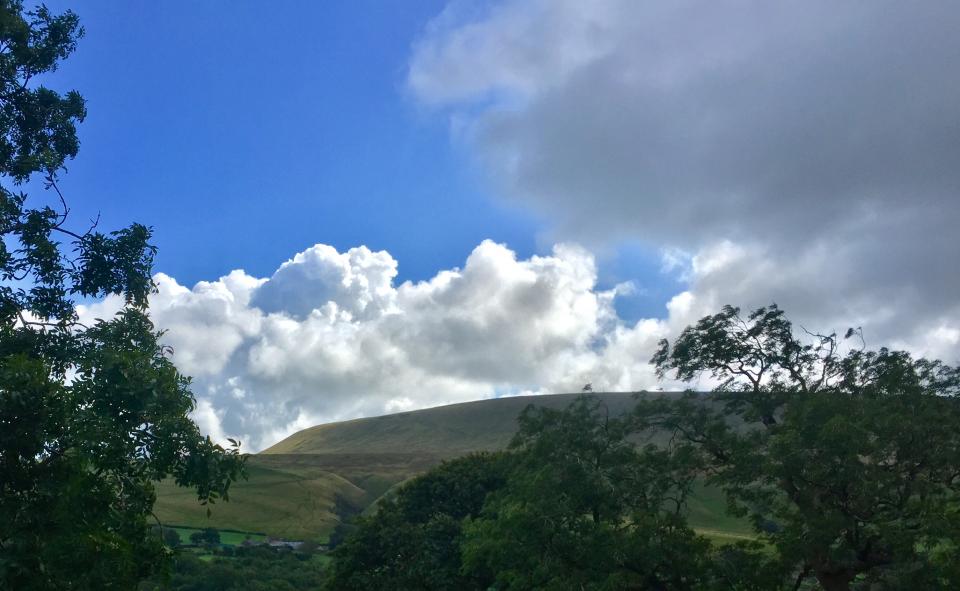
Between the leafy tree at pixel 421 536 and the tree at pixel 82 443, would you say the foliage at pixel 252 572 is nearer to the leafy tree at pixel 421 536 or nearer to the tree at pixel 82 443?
the leafy tree at pixel 421 536

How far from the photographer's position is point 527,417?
31.2m

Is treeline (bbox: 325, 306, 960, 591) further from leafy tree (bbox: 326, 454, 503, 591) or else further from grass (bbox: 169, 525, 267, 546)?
grass (bbox: 169, 525, 267, 546)

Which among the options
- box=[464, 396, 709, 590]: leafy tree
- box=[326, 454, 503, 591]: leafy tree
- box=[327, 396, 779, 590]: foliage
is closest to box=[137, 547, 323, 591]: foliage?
box=[326, 454, 503, 591]: leafy tree

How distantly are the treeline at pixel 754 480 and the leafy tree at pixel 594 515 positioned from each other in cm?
6

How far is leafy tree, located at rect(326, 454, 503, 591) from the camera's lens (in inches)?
1563

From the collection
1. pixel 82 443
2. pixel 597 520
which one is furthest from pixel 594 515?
pixel 82 443

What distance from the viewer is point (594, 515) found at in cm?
2781

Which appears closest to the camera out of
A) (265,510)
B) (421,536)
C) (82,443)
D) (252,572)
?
(82,443)

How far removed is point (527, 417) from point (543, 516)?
5658 millimetres

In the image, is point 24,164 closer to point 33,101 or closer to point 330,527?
point 33,101

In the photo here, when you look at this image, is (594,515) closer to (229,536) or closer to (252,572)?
(252,572)

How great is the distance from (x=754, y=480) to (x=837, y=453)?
3.34 metres

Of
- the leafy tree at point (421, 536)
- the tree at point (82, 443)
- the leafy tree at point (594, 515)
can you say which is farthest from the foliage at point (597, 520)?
the tree at point (82, 443)

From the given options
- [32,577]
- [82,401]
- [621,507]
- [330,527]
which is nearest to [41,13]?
[82,401]
